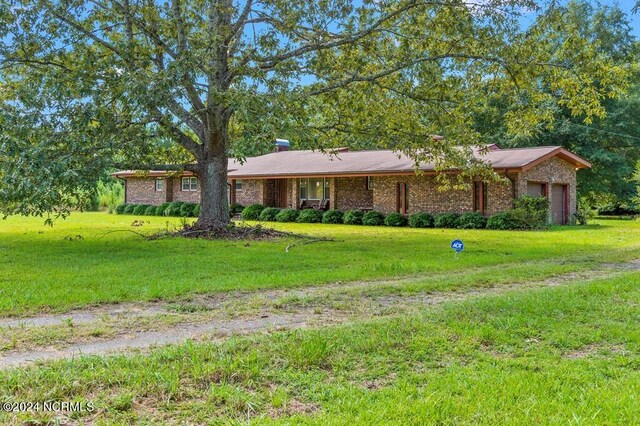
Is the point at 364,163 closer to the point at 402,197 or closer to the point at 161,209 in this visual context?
the point at 402,197

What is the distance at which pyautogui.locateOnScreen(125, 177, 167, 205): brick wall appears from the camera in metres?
36.0

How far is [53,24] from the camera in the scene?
43.1 feet

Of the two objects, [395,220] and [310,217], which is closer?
[395,220]

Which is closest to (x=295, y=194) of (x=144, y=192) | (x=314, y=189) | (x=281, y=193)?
(x=314, y=189)

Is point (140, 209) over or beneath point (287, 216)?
over

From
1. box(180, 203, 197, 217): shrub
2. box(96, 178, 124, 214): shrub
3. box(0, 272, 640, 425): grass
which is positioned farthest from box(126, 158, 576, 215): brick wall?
box(0, 272, 640, 425): grass

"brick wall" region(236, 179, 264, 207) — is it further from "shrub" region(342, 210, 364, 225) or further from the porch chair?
"shrub" region(342, 210, 364, 225)

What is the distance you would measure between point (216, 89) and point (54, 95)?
11.3 ft

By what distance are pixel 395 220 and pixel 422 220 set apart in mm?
1323

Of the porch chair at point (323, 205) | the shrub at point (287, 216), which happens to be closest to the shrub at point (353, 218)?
the shrub at point (287, 216)

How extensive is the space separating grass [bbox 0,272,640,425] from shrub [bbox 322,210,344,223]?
68.5 feet

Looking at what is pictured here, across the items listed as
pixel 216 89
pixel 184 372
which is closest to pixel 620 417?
pixel 184 372

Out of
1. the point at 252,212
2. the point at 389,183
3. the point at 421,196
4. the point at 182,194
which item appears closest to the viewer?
the point at 421,196

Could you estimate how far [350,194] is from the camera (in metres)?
28.4
